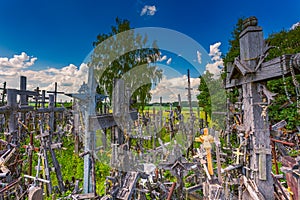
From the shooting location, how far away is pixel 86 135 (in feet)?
9.85

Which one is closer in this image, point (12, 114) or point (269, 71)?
point (269, 71)

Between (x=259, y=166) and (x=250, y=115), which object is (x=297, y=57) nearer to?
(x=250, y=115)

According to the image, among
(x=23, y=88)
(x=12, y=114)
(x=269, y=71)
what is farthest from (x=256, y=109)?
(x=23, y=88)

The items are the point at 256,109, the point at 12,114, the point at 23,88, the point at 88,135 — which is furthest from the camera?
the point at 23,88

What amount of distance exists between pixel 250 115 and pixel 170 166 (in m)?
1.11

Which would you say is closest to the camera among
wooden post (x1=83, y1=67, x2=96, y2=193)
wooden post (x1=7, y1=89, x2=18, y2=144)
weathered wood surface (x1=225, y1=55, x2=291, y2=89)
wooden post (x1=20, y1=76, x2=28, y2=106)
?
weathered wood surface (x1=225, y1=55, x2=291, y2=89)

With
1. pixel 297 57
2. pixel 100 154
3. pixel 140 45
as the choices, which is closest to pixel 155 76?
pixel 140 45

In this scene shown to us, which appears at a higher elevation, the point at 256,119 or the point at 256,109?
the point at 256,109

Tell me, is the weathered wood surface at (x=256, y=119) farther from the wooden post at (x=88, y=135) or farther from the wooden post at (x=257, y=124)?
the wooden post at (x=88, y=135)

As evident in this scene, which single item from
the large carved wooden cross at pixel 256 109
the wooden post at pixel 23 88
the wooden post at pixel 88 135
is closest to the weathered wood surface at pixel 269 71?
the large carved wooden cross at pixel 256 109

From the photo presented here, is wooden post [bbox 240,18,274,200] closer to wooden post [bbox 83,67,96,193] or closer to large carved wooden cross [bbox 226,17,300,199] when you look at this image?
large carved wooden cross [bbox 226,17,300,199]

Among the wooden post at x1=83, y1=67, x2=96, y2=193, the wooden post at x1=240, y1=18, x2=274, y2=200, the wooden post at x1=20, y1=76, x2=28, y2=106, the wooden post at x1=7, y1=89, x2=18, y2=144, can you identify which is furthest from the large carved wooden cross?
the wooden post at x1=20, y1=76, x2=28, y2=106

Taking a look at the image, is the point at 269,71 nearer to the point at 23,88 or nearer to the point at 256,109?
the point at 256,109

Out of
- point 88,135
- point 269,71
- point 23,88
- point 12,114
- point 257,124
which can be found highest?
point 23,88
